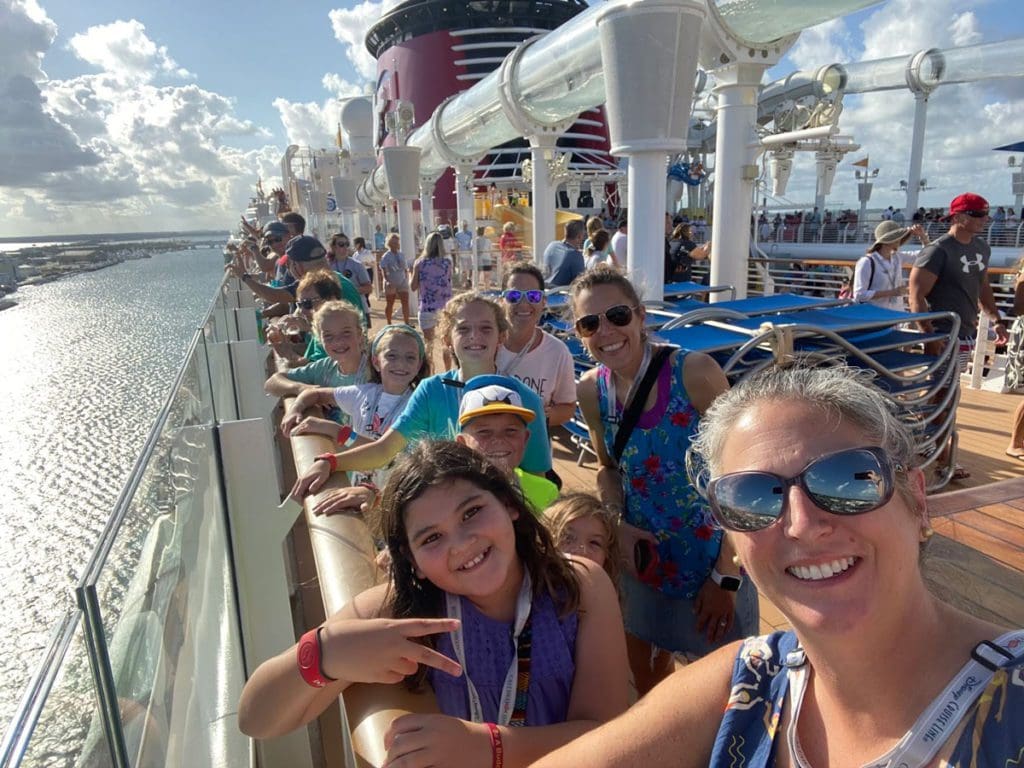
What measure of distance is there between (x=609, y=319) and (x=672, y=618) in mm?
871

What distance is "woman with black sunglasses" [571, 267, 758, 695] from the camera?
1.74 m

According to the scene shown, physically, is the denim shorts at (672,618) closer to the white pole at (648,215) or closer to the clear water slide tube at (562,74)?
the white pole at (648,215)

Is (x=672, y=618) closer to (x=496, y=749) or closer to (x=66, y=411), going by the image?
(x=496, y=749)

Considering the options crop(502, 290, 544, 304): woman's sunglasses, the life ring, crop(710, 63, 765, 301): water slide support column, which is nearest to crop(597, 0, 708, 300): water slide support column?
crop(710, 63, 765, 301): water slide support column

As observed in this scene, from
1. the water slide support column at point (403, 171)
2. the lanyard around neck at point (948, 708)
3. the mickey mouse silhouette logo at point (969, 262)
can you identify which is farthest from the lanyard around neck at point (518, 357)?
the water slide support column at point (403, 171)

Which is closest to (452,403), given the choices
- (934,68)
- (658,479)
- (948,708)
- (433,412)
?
(433,412)

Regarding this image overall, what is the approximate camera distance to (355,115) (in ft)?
89.9

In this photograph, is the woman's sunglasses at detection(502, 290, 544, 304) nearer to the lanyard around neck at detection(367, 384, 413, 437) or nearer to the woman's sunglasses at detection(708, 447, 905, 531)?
the lanyard around neck at detection(367, 384, 413, 437)

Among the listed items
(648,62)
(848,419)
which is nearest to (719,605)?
(848,419)

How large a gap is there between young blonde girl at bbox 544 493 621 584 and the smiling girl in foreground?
0.31 m

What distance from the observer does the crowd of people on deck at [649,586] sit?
0.79 metres

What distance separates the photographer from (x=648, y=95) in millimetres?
4438

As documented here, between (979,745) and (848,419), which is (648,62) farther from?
(979,745)

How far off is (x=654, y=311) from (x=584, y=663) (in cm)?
350
